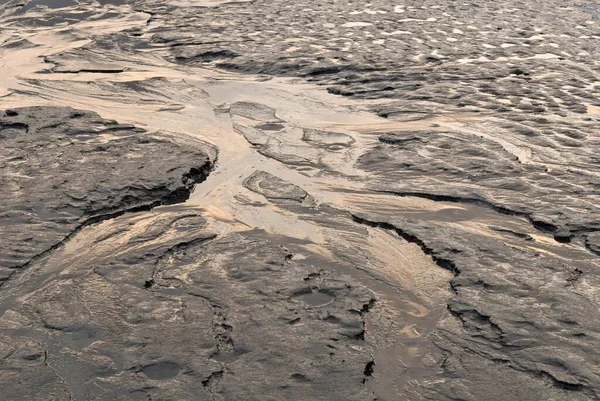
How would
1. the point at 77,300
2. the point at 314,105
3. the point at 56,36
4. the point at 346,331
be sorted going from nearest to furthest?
the point at 346,331, the point at 77,300, the point at 314,105, the point at 56,36

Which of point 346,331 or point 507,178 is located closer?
point 346,331

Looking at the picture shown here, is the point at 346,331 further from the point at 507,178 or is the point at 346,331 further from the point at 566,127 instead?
the point at 566,127

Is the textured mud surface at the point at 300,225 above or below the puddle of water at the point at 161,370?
below

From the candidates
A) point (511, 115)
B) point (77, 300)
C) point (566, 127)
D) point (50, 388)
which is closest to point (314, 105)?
point (511, 115)

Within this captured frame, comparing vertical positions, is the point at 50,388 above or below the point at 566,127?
above

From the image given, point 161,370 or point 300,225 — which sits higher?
point 161,370

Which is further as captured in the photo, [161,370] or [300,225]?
[300,225]

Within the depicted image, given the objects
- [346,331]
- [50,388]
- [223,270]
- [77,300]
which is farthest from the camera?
[223,270]

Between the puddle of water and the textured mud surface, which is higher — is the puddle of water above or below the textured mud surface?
above
